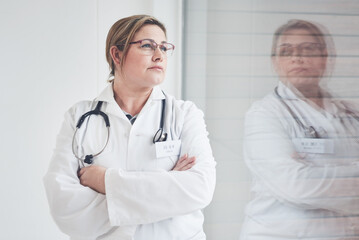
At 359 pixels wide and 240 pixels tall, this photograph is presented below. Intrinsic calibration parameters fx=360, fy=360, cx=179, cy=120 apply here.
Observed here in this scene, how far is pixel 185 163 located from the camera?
1524 mm

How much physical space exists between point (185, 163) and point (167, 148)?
0.34ft

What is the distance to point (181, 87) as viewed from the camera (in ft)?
10.4

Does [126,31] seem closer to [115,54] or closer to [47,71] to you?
[115,54]

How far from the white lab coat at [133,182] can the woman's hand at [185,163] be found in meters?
0.03

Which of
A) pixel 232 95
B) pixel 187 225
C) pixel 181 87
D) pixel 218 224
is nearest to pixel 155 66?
pixel 232 95

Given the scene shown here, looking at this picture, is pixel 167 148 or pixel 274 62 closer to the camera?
pixel 274 62

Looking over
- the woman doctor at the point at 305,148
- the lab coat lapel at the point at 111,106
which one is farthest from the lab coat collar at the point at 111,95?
the woman doctor at the point at 305,148

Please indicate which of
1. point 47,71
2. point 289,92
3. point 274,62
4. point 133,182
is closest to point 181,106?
point 133,182

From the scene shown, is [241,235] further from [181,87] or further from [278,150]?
[181,87]

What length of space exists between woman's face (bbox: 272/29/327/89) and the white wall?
2.24 metres

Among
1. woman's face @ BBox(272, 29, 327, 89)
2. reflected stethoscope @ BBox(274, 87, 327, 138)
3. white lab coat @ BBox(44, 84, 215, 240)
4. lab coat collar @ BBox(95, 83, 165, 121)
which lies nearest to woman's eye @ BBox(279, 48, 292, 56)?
woman's face @ BBox(272, 29, 327, 89)

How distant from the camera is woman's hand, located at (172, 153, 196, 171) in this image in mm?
1511

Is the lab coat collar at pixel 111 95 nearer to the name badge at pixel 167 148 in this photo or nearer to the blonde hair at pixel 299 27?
the name badge at pixel 167 148

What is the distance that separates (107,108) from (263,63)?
77 centimetres
